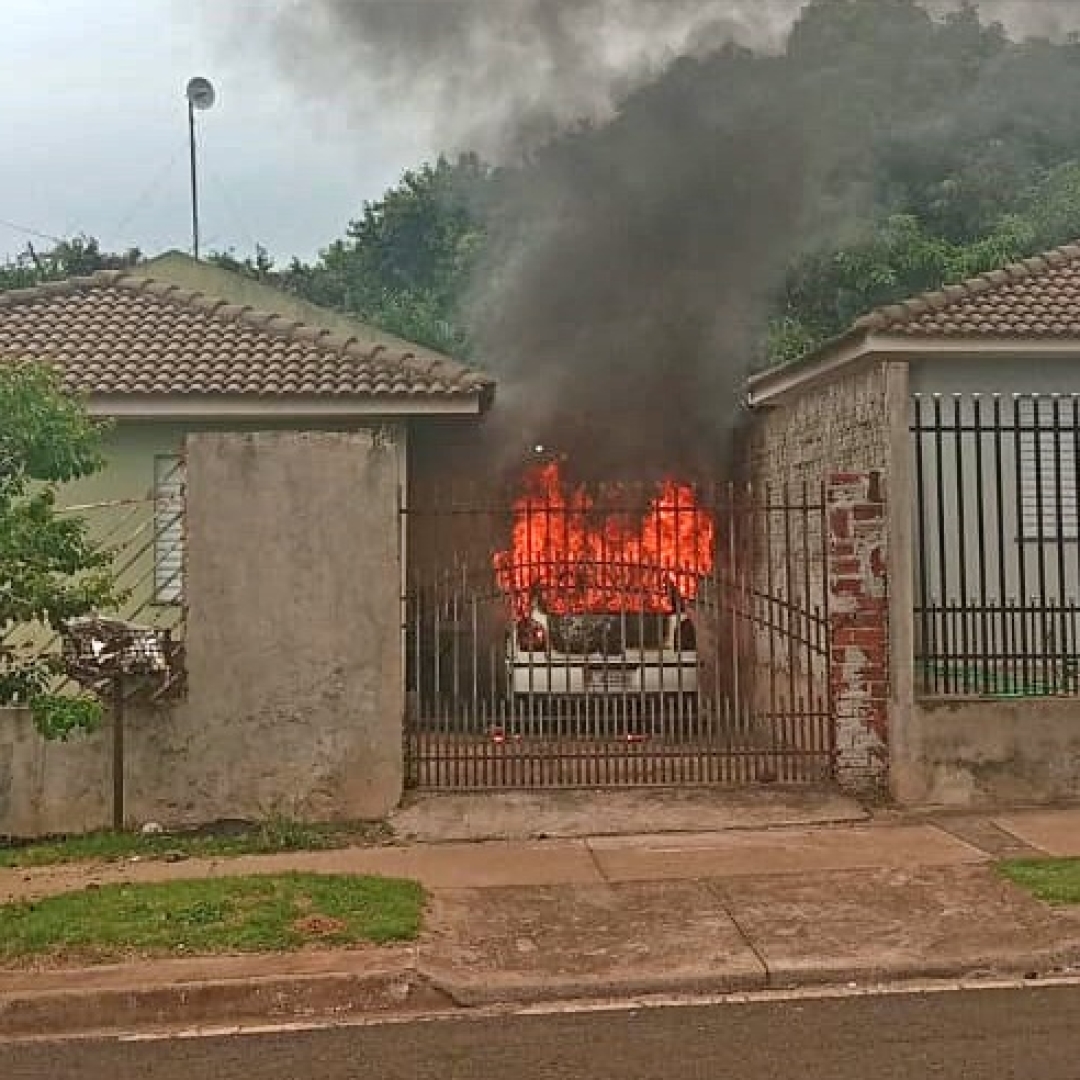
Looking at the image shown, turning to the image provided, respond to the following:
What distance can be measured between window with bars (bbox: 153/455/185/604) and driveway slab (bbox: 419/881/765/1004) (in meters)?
3.53

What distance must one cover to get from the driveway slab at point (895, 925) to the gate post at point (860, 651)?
1687 millimetres

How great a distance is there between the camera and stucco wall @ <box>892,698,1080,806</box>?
8352 millimetres

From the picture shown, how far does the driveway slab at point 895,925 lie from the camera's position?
17.8 feet

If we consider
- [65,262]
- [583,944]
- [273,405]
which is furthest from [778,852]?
[65,262]

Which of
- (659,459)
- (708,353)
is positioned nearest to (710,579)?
(659,459)

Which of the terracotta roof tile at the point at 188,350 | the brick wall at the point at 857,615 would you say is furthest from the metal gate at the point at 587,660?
the terracotta roof tile at the point at 188,350

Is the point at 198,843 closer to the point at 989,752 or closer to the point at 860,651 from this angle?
the point at 860,651

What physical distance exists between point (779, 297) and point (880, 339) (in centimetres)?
814

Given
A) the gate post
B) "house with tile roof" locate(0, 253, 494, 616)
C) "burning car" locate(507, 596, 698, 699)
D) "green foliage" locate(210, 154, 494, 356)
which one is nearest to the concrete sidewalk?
the gate post

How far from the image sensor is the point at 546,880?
6.80 m

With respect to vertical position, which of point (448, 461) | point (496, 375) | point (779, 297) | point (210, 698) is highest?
point (779, 297)

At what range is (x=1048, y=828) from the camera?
7.77 m

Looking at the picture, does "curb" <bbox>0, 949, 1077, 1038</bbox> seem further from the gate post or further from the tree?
the gate post

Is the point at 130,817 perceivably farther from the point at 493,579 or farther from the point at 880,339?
the point at 880,339
